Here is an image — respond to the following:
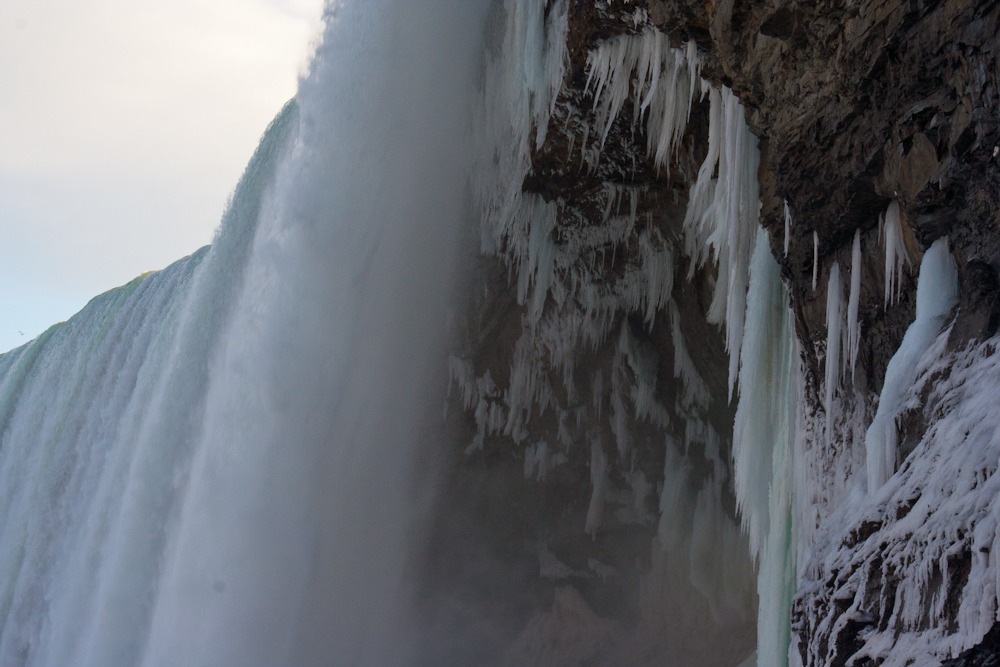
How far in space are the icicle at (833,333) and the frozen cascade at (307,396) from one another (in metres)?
3.68

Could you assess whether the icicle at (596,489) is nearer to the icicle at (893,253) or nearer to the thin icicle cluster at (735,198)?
the thin icicle cluster at (735,198)

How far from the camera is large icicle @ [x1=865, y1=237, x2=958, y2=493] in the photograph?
2.04 meters

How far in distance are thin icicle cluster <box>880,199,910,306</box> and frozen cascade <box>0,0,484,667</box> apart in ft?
12.8

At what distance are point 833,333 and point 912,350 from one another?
1.93 feet

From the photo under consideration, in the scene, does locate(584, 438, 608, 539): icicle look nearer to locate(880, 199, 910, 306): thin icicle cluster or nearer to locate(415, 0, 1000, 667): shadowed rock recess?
locate(415, 0, 1000, 667): shadowed rock recess

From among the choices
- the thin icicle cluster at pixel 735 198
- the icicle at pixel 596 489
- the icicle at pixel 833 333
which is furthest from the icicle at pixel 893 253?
the icicle at pixel 596 489

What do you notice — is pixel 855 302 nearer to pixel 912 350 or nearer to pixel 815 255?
pixel 815 255

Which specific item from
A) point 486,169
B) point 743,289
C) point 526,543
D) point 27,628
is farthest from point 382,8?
point 27,628

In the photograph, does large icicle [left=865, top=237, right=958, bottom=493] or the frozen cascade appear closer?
large icicle [left=865, top=237, right=958, bottom=493]

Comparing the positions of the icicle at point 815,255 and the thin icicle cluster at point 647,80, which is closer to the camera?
the icicle at point 815,255

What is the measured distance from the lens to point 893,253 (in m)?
2.39

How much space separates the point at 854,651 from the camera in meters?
1.87

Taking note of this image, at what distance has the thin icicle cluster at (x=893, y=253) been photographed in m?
2.37

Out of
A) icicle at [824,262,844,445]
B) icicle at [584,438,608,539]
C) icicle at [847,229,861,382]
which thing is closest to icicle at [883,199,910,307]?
icicle at [847,229,861,382]
